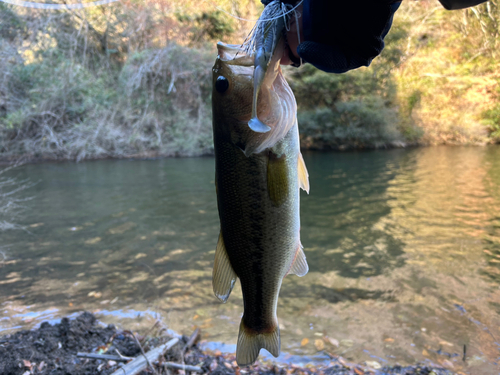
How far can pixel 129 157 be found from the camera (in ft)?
75.3

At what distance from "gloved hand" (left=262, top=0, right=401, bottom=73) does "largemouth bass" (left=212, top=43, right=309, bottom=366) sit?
0.47ft

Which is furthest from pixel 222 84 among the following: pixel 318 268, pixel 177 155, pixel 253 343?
pixel 177 155

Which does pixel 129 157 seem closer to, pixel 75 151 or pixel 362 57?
pixel 75 151

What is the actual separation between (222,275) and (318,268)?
539 centimetres

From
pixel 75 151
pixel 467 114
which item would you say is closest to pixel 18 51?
pixel 75 151

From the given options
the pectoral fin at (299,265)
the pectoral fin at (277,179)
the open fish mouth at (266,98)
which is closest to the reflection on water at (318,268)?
the pectoral fin at (299,265)

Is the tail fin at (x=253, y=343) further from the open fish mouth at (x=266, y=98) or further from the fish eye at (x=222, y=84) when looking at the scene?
the fish eye at (x=222, y=84)

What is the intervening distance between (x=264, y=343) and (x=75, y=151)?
74.4 ft

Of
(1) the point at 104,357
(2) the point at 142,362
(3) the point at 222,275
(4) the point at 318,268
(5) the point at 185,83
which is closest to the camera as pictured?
(3) the point at 222,275

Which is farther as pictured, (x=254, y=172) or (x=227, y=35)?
(x=227, y=35)

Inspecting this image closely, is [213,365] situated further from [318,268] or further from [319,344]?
[318,268]

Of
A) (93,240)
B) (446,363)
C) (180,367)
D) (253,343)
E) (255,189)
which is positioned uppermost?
(255,189)

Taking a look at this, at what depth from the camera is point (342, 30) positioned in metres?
1.26

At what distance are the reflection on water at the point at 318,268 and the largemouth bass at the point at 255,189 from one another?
9.25 feet
